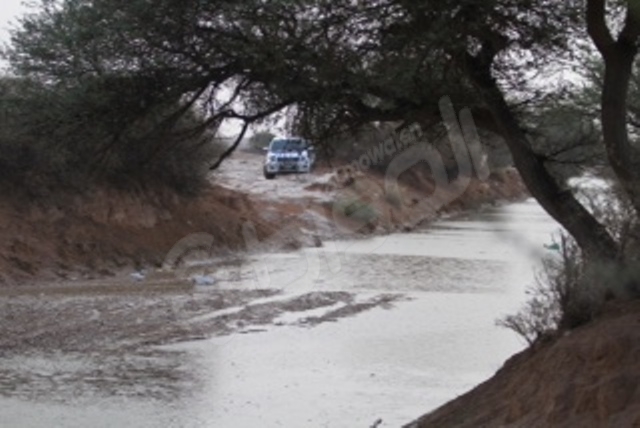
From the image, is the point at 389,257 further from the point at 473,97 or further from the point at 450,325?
the point at 473,97

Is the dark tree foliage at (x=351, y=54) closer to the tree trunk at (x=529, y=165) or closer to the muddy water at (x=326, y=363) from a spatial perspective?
the tree trunk at (x=529, y=165)

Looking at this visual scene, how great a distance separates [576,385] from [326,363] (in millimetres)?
9591

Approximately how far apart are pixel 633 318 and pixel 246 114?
4.82m

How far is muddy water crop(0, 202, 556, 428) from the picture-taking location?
13422mm

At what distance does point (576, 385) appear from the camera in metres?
8.11

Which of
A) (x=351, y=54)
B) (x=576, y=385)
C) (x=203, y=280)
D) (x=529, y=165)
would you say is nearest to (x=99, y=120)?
(x=351, y=54)

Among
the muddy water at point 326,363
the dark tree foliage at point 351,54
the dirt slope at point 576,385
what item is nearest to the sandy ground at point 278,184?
the muddy water at point 326,363

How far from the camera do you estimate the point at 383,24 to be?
9555 mm

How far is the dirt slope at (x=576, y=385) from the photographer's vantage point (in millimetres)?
7664

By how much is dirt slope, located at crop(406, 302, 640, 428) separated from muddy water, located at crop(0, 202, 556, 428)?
6.75 ft

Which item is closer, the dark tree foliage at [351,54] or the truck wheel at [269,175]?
the dark tree foliage at [351,54]

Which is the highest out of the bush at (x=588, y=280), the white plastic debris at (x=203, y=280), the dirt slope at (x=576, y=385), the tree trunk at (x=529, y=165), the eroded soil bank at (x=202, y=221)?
the tree trunk at (x=529, y=165)

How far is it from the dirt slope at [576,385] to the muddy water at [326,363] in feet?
6.75

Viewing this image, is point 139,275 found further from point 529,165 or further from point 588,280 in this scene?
point 588,280
